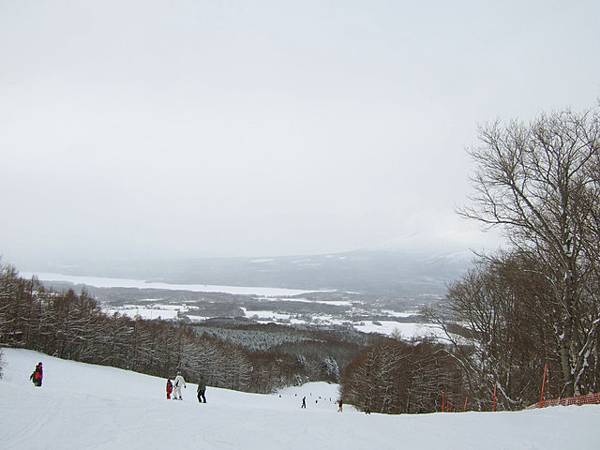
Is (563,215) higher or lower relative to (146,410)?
higher

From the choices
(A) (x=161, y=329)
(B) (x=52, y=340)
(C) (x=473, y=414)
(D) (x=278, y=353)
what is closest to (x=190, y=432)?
(C) (x=473, y=414)

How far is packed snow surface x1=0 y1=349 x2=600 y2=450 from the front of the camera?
9273 millimetres

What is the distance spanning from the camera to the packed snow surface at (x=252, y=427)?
9273 mm

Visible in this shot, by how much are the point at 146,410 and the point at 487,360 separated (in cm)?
1678

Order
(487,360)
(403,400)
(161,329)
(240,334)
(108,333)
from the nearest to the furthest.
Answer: (487,360) → (403,400) → (108,333) → (161,329) → (240,334)

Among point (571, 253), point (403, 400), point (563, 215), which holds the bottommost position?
point (403, 400)

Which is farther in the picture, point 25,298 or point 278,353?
point 278,353

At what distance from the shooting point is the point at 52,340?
54.1m

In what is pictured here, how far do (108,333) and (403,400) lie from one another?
137ft

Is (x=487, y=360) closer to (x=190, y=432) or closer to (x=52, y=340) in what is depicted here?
(x=190, y=432)

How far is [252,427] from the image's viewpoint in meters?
11.0

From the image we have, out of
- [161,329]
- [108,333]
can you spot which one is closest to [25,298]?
[108,333]

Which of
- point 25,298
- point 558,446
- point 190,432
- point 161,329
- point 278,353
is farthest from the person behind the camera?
point 278,353

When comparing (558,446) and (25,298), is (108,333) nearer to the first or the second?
(25,298)
